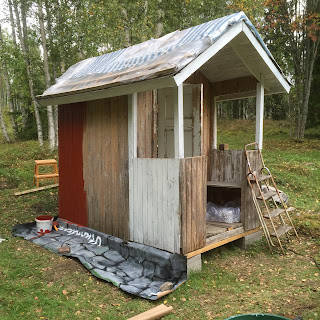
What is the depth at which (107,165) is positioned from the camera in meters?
5.75

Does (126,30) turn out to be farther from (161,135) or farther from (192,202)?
(192,202)

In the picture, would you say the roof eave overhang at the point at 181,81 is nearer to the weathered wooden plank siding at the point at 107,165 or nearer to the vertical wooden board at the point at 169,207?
the weathered wooden plank siding at the point at 107,165

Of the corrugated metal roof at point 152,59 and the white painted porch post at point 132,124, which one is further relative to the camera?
the white painted porch post at point 132,124

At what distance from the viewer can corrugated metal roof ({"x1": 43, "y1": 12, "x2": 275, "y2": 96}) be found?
14.3ft

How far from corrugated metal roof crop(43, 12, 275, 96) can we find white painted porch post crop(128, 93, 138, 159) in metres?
0.42

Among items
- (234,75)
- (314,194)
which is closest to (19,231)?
(234,75)

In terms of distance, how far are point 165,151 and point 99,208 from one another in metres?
1.79

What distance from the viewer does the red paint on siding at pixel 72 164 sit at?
6.44m

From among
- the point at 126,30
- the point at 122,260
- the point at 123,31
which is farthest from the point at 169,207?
the point at 123,31

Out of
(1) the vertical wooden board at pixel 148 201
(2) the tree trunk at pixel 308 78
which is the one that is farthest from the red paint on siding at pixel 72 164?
(2) the tree trunk at pixel 308 78

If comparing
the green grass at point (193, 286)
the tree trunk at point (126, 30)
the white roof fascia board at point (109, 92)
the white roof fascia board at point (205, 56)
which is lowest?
the green grass at point (193, 286)

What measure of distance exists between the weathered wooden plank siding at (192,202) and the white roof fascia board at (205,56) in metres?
1.11

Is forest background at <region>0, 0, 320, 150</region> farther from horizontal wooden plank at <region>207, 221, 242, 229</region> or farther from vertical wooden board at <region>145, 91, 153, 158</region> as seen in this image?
horizontal wooden plank at <region>207, 221, 242, 229</region>

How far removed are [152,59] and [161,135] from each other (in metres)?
2.03
